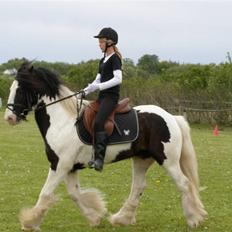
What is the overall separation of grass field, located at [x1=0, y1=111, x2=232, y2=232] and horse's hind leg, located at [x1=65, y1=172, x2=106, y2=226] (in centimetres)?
19

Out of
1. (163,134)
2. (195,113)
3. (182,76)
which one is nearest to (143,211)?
(163,134)

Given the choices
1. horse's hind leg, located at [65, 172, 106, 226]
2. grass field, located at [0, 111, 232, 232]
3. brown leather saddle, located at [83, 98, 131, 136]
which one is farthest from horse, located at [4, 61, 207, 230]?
grass field, located at [0, 111, 232, 232]

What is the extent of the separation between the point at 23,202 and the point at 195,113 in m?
27.1

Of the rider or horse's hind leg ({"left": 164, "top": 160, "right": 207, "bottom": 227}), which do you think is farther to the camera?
horse's hind leg ({"left": 164, "top": 160, "right": 207, "bottom": 227})

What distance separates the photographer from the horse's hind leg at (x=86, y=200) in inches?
309

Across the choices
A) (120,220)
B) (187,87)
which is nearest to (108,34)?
(120,220)

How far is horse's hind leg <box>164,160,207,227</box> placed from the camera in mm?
7758

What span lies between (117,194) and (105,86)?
12.0 ft

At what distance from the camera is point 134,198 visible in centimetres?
815

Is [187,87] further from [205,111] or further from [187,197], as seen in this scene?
[187,197]

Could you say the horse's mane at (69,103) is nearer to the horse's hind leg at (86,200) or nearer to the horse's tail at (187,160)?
Answer: the horse's hind leg at (86,200)

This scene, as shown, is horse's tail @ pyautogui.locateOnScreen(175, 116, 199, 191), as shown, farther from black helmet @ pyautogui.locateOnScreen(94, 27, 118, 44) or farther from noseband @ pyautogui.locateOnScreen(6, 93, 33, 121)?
noseband @ pyautogui.locateOnScreen(6, 93, 33, 121)

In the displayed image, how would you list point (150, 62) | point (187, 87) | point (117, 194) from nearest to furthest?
point (117, 194), point (187, 87), point (150, 62)

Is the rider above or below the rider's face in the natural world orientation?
below
